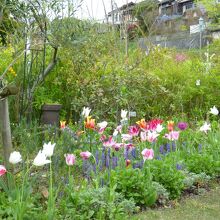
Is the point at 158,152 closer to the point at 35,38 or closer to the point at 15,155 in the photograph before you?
the point at 15,155

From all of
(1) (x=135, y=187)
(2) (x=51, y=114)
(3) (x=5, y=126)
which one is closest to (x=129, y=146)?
(1) (x=135, y=187)

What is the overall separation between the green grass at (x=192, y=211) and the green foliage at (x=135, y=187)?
4.6 inches

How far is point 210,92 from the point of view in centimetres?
843

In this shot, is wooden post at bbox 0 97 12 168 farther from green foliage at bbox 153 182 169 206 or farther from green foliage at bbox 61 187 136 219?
green foliage at bbox 153 182 169 206

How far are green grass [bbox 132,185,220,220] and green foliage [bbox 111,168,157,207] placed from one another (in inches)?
4.6

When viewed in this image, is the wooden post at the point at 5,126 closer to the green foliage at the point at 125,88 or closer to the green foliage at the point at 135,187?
the green foliage at the point at 135,187

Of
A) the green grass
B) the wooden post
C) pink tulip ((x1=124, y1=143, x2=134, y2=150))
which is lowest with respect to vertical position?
the green grass

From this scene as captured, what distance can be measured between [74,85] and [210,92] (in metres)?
2.71

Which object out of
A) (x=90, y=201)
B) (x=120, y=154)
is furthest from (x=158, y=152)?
(x=90, y=201)

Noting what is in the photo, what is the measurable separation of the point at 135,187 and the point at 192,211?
0.53 m

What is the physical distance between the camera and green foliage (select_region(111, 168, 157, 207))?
374 centimetres

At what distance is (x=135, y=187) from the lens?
12.4 feet

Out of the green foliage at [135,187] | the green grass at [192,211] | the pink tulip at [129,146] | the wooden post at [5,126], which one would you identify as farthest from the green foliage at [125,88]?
the wooden post at [5,126]

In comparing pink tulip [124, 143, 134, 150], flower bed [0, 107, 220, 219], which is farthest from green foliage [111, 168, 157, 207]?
pink tulip [124, 143, 134, 150]
